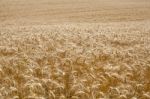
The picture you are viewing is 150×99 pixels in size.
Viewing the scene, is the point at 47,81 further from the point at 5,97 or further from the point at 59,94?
the point at 5,97

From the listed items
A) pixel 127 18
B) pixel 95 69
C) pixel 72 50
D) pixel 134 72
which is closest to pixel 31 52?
pixel 72 50

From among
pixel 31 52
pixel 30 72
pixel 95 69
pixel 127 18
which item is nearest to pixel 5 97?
pixel 30 72

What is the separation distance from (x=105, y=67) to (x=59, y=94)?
1.98 m

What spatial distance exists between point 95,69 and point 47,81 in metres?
1.86

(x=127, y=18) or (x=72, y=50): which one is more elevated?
(x=72, y=50)

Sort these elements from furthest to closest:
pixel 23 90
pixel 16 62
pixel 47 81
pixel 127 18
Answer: pixel 127 18
pixel 16 62
pixel 47 81
pixel 23 90

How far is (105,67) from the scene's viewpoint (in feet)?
22.6

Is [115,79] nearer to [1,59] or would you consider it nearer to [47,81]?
[47,81]

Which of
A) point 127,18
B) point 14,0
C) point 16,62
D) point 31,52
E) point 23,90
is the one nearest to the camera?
point 23,90

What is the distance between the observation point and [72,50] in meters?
8.87

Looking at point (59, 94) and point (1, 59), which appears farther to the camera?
point (1, 59)

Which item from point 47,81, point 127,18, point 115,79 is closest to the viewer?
point 47,81

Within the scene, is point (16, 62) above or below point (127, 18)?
above

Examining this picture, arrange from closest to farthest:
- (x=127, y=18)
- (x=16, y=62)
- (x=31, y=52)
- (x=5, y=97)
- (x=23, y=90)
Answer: (x=5, y=97) < (x=23, y=90) < (x=16, y=62) < (x=31, y=52) < (x=127, y=18)
